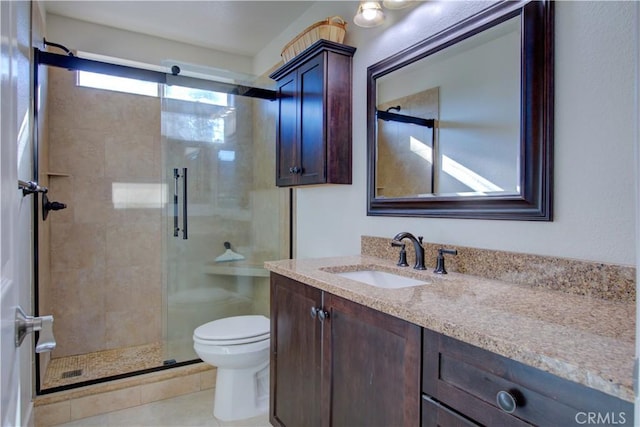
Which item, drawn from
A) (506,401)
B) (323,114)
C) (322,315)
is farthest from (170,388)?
(506,401)

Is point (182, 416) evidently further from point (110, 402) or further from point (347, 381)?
point (347, 381)

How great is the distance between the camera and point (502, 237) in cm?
129

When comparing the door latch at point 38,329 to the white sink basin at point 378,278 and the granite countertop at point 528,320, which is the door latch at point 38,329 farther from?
the white sink basin at point 378,278

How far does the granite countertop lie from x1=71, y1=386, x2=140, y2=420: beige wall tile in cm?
165

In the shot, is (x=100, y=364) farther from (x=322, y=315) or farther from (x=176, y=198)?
(x=322, y=315)

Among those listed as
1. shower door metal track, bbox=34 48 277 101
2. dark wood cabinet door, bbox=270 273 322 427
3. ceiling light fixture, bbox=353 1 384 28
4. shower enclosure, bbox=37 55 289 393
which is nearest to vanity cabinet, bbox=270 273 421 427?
dark wood cabinet door, bbox=270 273 322 427

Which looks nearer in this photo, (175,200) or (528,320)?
(528,320)

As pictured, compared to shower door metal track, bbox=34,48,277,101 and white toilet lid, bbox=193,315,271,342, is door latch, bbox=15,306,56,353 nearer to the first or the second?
white toilet lid, bbox=193,315,271,342

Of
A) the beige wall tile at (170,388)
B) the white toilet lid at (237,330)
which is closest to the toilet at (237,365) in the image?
the white toilet lid at (237,330)

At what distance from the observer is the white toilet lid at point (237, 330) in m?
2.00

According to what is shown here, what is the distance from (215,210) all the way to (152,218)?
65 centimetres

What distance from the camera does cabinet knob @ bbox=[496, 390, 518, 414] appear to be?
70 centimetres

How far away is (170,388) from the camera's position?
90.3 inches

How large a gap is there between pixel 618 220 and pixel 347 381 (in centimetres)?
95
